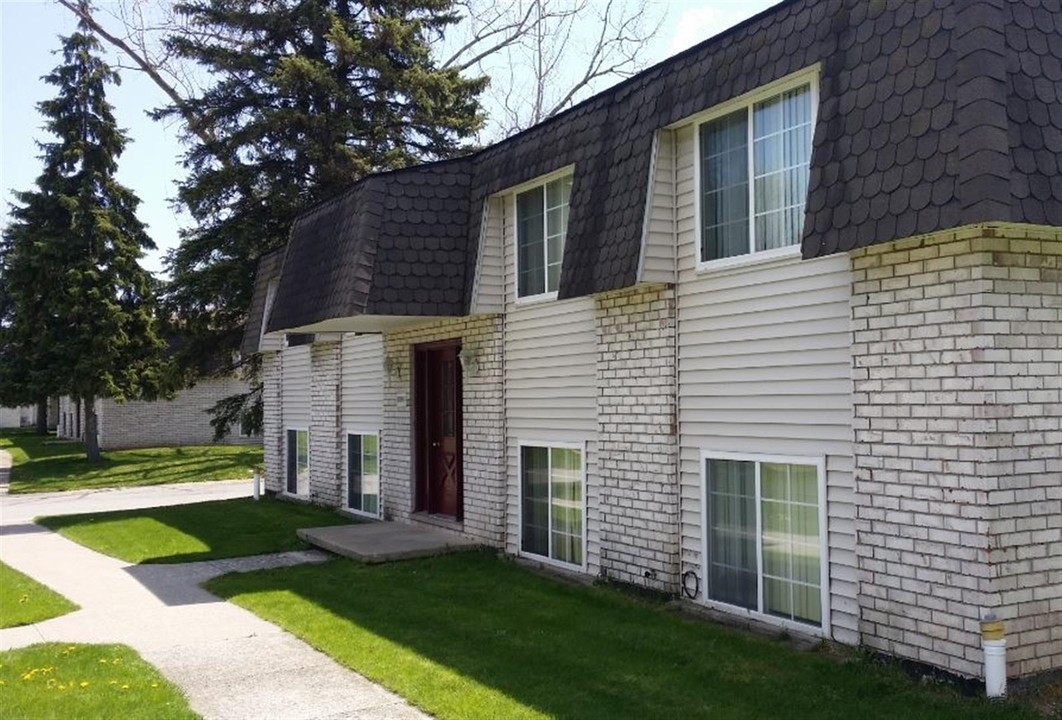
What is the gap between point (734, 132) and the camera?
792 centimetres

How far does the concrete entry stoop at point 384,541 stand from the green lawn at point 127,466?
1488 cm

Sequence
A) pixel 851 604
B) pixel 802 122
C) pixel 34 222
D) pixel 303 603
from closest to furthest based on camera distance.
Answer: pixel 851 604 → pixel 802 122 → pixel 303 603 → pixel 34 222

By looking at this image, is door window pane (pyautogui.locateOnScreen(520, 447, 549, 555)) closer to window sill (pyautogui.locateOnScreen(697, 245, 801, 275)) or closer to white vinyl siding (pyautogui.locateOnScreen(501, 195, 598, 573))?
white vinyl siding (pyautogui.locateOnScreen(501, 195, 598, 573))

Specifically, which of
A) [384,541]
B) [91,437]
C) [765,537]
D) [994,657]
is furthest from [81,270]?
[994,657]

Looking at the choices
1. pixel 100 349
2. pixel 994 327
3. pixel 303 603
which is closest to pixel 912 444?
pixel 994 327

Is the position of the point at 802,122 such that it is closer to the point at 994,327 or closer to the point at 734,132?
the point at 734,132

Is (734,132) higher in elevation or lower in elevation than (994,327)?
higher

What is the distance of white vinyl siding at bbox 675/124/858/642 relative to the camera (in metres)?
6.71

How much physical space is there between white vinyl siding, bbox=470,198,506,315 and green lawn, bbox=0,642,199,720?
5.52 meters

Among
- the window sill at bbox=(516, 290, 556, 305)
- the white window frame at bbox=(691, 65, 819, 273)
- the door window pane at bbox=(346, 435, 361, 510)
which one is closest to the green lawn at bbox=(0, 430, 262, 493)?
the door window pane at bbox=(346, 435, 361, 510)

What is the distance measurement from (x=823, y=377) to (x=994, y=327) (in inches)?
54.6

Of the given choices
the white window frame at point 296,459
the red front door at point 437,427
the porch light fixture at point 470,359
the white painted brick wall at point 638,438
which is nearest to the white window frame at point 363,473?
the red front door at point 437,427

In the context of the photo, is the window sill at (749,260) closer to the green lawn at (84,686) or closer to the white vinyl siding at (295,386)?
the green lawn at (84,686)

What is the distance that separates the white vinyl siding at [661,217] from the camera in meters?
8.44
